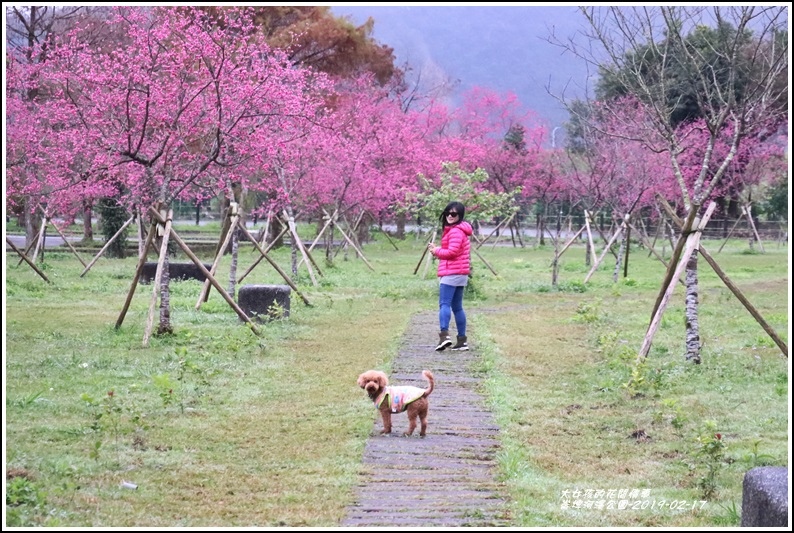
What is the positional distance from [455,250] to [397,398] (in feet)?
12.9

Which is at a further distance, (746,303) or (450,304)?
(450,304)

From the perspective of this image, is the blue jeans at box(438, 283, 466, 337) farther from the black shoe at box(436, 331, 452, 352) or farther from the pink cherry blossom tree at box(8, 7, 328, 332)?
the pink cherry blossom tree at box(8, 7, 328, 332)

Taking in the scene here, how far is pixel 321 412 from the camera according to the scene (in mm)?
7402

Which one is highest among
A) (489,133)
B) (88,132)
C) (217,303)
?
(489,133)

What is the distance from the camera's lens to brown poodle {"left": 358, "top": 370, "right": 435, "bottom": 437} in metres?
6.45

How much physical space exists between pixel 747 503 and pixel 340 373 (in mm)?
5090

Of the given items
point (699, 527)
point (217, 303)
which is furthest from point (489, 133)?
point (699, 527)

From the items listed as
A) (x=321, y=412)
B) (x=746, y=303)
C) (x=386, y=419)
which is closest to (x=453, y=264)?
(x=746, y=303)

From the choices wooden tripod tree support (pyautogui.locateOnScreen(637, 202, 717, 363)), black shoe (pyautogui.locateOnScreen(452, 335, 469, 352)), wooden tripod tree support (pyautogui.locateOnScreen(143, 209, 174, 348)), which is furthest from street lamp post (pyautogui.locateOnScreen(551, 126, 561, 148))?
wooden tripod tree support (pyautogui.locateOnScreen(637, 202, 717, 363))

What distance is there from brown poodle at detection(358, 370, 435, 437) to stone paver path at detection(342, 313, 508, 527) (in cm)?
13

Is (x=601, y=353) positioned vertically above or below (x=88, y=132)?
below

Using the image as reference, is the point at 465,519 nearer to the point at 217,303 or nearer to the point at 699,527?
the point at 699,527

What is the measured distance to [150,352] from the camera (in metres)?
10.0

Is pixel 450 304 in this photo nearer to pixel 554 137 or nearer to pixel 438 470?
pixel 438 470
